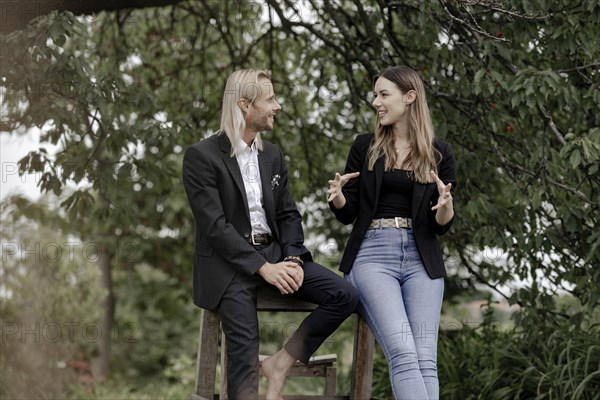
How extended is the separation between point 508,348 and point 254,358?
2.74 meters

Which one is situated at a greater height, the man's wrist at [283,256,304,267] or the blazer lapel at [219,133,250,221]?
the blazer lapel at [219,133,250,221]

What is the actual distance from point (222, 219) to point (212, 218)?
0.04 metres

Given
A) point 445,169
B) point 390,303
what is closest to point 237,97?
point 445,169

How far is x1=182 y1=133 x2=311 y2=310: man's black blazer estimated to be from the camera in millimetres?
3658

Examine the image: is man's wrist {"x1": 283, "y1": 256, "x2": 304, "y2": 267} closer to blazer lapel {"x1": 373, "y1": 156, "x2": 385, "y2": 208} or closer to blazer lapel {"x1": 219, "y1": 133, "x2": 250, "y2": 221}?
blazer lapel {"x1": 219, "y1": 133, "x2": 250, "y2": 221}

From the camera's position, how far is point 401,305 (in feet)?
12.2

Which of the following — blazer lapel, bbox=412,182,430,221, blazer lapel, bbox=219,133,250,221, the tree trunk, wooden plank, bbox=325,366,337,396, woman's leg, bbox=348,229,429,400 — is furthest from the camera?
the tree trunk

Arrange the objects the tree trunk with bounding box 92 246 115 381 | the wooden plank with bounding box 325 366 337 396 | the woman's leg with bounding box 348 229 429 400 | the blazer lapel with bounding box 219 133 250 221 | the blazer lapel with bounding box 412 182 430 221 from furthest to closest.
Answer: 1. the tree trunk with bounding box 92 246 115 381
2. the wooden plank with bounding box 325 366 337 396
3. the blazer lapel with bounding box 412 182 430 221
4. the blazer lapel with bounding box 219 133 250 221
5. the woman's leg with bounding box 348 229 429 400

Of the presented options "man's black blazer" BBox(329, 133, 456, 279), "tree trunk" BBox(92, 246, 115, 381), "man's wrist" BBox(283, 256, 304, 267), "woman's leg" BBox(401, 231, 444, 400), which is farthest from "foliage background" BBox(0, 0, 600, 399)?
"tree trunk" BBox(92, 246, 115, 381)

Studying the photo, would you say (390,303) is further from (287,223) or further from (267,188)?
(267,188)

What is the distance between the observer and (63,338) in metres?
9.05

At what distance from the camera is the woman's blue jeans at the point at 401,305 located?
11.8ft

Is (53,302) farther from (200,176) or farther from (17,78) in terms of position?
(200,176)

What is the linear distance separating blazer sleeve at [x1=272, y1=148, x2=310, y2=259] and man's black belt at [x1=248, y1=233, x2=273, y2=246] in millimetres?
66
